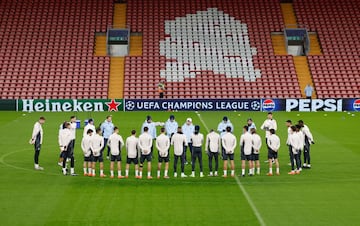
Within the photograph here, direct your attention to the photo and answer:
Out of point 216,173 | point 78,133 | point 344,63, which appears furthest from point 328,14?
point 216,173

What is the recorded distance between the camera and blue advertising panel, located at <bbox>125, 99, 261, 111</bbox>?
150 ft

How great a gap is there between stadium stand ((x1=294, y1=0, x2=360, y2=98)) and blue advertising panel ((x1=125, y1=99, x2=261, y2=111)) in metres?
6.27

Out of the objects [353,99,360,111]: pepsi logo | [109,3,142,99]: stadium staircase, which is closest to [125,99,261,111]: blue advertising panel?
[109,3,142,99]: stadium staircase

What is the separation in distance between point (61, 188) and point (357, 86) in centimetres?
3355

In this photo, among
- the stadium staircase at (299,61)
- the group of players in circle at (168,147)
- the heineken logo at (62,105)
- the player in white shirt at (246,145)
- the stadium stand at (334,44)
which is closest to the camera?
the group of players in circle at (168,147)

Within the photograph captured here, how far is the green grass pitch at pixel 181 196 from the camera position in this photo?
17234mm

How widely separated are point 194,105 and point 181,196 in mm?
26221

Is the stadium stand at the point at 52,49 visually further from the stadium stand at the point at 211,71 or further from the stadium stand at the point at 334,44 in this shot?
the stadium stand at the point at 334,44

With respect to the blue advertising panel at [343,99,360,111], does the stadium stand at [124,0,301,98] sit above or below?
above

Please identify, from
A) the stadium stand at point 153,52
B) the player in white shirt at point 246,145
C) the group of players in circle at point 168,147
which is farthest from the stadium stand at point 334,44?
the player in white shirt at point 246,145

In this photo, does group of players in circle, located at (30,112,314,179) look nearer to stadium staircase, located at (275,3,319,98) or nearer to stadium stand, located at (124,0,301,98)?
stadium stand, located at (124,0,301,98)

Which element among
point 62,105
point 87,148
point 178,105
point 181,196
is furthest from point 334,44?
point 181,196

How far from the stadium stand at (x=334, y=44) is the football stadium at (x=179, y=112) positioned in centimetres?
13

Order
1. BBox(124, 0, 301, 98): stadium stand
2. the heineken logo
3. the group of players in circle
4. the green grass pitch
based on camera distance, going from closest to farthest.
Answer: the green grass pitch → the group of players in circle → the heineken logo → BBox(124, 0, 301, 98): stadium stand
